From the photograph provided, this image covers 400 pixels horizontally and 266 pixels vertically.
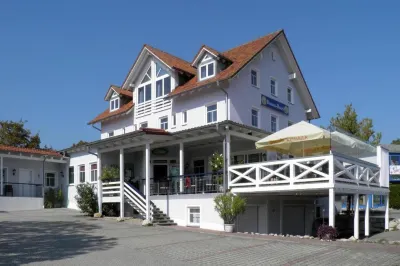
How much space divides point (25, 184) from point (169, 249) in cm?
2029

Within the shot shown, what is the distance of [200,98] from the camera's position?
2438cm

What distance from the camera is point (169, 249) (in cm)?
1292

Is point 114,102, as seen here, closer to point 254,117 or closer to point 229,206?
point 254,117

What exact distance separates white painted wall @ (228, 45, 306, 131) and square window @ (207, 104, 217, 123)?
42.3 inches

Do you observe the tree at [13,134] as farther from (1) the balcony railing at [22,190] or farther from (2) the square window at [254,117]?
(2) the square window at [254,117]

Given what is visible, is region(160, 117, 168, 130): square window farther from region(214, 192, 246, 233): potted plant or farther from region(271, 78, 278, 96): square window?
region(214, 192, 246, 233): potted plant

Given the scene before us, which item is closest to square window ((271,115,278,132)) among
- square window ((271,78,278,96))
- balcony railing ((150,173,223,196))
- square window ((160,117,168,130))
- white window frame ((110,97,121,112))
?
square window ((271,78,278,96))

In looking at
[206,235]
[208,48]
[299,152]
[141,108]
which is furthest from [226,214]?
[141,108]

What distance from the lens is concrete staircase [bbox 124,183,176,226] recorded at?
2095 cm

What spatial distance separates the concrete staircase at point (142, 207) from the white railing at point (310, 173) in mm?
4109

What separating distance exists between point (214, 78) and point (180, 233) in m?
9.54

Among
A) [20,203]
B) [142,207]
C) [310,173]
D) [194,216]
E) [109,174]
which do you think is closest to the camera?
[310,173]

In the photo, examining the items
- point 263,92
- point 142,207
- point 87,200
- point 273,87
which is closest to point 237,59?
point 263,92

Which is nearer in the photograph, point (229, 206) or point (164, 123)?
point (229, 206)
